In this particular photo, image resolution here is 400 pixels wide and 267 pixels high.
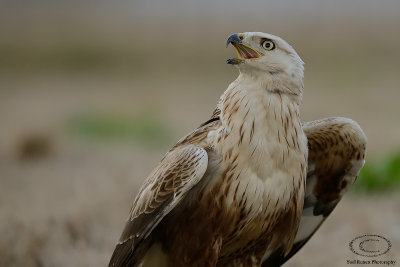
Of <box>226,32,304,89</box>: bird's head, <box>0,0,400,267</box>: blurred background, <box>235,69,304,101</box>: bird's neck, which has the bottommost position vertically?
<box>0,0,400,267</box>: blurred background

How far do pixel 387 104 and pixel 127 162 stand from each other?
342 inches

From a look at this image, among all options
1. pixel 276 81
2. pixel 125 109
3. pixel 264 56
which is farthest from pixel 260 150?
pixel 125 109

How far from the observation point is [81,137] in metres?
13.0

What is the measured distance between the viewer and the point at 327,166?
16.6ft

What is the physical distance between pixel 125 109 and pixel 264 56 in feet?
39.9

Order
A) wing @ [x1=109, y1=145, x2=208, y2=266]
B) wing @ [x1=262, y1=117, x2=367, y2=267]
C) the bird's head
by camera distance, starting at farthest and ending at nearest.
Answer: wing @ [x1=262, y1=117, x2=367, y2=267], the bird's head, wing @ [x1=109, y1=145, x2=208, y2=266]

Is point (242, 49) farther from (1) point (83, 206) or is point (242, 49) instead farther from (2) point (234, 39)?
(1) point (83, 206)

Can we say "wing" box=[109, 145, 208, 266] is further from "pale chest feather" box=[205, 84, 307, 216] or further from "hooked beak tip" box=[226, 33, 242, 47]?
"hooked beak tip" box=[226, 33, 242, 47]

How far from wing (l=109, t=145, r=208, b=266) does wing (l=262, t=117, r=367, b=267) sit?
935mm

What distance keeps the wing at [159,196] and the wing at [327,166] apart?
0.93 m

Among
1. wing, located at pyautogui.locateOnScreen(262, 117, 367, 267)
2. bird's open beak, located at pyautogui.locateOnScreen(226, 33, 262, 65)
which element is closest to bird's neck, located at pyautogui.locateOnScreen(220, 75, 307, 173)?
bird's open beak, located at pyautogui.locateOnScreen(226, 33, 262, 65)

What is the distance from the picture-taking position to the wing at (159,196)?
14.0 feet

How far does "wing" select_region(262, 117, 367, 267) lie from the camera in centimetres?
488

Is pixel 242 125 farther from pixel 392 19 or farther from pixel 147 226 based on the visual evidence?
pixel 392 19
